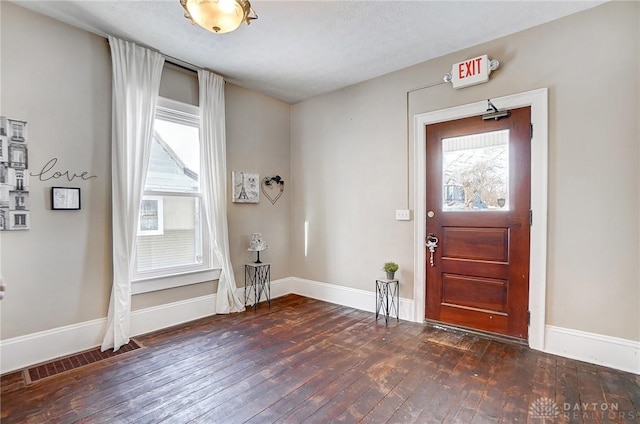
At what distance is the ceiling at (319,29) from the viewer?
2.44 meters

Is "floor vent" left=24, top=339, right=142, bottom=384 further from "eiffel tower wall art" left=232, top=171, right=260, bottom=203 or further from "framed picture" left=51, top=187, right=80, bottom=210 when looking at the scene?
"eiffel tower wall art" left=232, top=171, right=260, bottom=203

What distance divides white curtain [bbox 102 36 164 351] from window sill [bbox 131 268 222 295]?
150 millimetres

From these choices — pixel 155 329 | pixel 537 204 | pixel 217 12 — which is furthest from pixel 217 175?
pixel 537 204

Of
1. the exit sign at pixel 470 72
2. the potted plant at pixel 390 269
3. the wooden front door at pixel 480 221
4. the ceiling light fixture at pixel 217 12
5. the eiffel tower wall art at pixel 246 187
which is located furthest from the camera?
the eiffel tower wall art at pixel 246 187

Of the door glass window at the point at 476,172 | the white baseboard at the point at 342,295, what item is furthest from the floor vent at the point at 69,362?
the door glass window at the point at 476,172

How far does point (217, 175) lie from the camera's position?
3.64m

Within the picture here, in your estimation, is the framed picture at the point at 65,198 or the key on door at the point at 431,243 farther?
the key on door at the point at 431,243

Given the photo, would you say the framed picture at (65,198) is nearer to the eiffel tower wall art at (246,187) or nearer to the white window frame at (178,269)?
the white window frame at (178,269)

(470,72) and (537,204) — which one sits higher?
(470,72)

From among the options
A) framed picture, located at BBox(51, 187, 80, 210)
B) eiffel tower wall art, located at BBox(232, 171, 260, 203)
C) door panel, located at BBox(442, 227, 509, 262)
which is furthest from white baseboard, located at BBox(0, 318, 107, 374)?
door panel, located at BBox(442, 227, 509, 262)

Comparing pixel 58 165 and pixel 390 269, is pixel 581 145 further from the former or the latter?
pixel 58 165

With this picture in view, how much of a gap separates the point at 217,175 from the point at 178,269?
114 centimetres

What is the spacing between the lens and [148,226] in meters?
3.21

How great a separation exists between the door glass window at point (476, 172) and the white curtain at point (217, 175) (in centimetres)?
250
